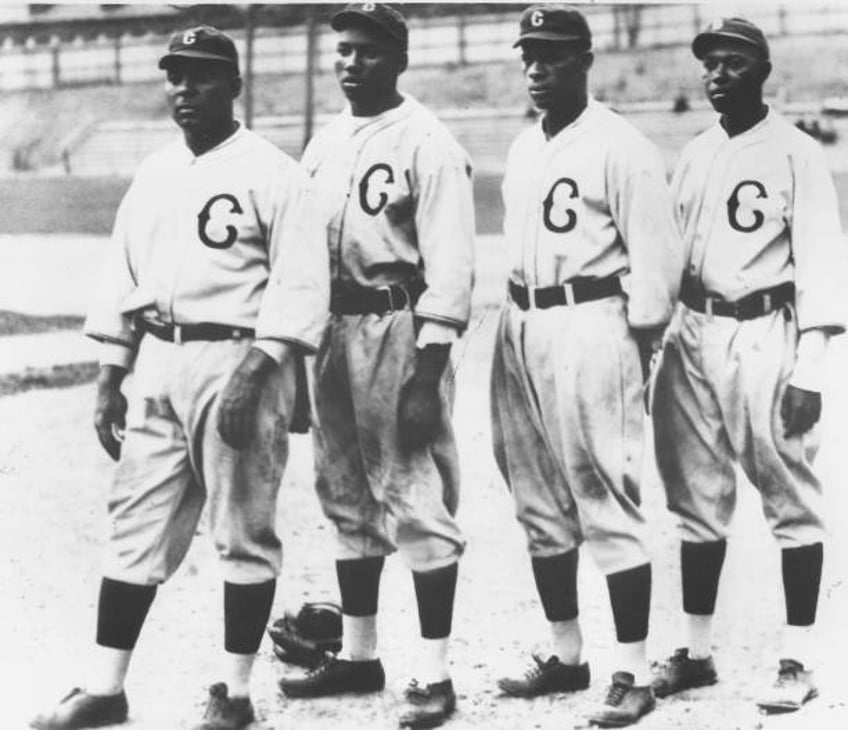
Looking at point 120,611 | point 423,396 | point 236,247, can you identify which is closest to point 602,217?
point 423,396

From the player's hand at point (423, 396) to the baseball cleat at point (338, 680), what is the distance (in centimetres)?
77

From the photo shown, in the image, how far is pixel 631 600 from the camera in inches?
156

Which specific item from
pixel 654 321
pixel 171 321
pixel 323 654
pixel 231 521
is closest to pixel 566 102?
pixel 654 321

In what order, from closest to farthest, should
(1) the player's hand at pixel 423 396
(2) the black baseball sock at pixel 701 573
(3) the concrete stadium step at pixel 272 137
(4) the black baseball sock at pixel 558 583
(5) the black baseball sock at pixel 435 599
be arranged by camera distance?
1. (1) the player's hand at pixel 423 396
2. (5) the black baseball sock at pixel 435 599
3. (4) the black baseball sock at pixel 558 583
4. (2) the black baseball sock at pixel 701 573
5. (3) the concrete stadium step at pixel 272 137

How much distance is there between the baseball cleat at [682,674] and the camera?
416 centimetres

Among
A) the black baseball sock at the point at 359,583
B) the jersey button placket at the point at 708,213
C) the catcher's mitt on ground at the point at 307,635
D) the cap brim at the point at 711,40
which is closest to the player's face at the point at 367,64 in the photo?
the cap brim at the point at 711,40

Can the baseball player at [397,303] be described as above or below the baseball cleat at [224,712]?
Answer: above

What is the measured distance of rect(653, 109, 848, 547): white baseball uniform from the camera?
4.02 m

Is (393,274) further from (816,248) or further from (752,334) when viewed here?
(816,248)

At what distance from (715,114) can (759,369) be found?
989 millimetres

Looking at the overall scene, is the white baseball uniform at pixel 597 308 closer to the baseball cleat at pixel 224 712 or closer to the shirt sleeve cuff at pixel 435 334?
the shirt sleeve cuff at pixel 435 334

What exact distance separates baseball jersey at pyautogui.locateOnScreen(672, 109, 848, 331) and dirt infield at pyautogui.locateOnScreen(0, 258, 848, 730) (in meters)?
0.57

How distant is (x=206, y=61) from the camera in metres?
3.82

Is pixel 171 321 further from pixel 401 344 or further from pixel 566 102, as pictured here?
pixel 566 102
